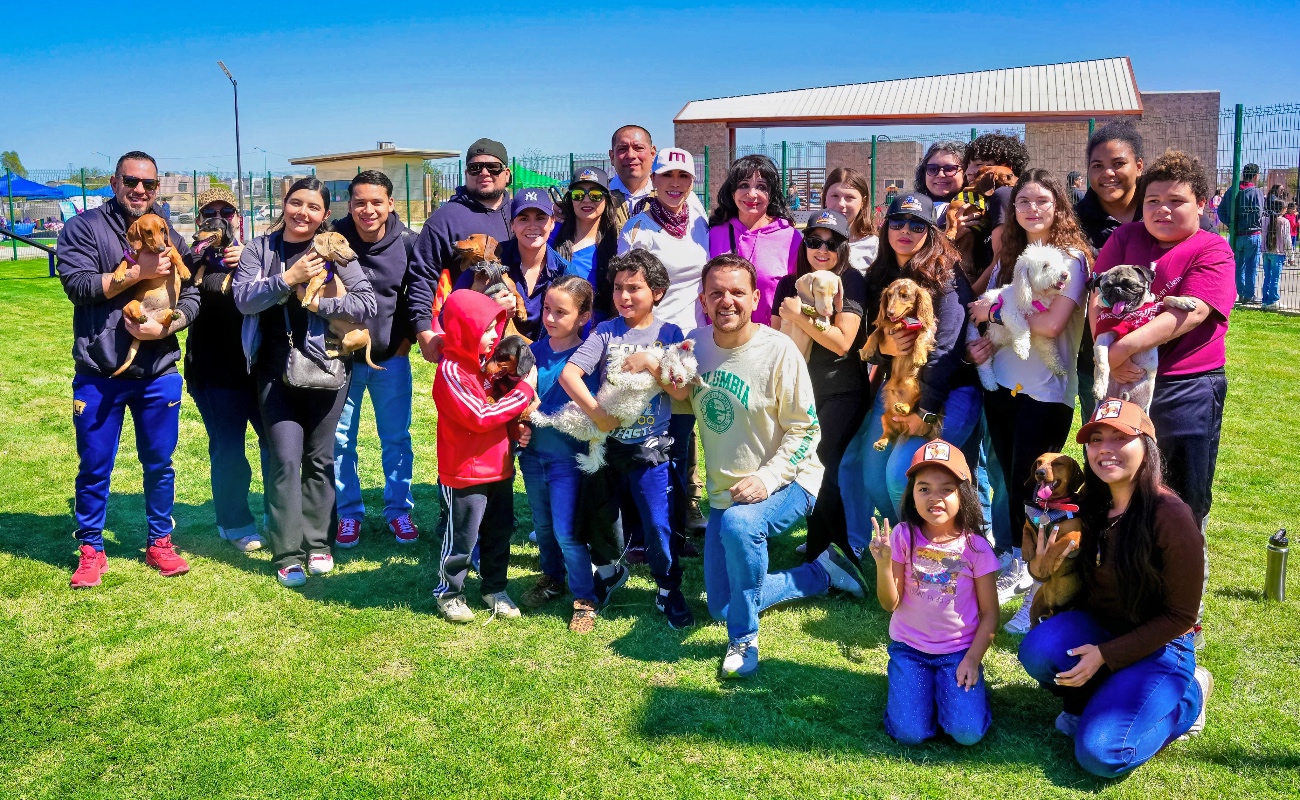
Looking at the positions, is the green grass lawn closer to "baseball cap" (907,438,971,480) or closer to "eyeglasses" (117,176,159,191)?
"baseball cap" (907,438,971,480)

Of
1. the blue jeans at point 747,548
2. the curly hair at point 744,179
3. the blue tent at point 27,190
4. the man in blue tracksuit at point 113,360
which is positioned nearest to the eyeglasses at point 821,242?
the curly hair at point 744,179

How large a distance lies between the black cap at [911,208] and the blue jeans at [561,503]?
1.92 m

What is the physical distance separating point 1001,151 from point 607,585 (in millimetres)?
3337

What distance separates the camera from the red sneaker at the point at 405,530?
570 cm

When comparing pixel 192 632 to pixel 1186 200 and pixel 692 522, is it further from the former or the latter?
pixel 1186 200

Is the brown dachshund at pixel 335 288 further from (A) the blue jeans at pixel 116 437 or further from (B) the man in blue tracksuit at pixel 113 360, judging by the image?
(A) the blue jeans at pixel 116 437

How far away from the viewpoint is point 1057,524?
349cm

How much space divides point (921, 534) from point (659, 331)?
1.52m

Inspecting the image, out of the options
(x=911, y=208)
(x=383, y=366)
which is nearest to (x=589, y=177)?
(x=383, y=366)

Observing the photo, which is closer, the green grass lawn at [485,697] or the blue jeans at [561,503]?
the green grass lawn at [485,697]

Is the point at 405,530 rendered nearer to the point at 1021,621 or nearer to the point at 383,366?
the point at 383,366

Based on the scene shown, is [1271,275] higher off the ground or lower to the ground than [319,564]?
higher

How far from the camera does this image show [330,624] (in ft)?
14.8

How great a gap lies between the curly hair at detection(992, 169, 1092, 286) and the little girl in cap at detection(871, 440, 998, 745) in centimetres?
128
